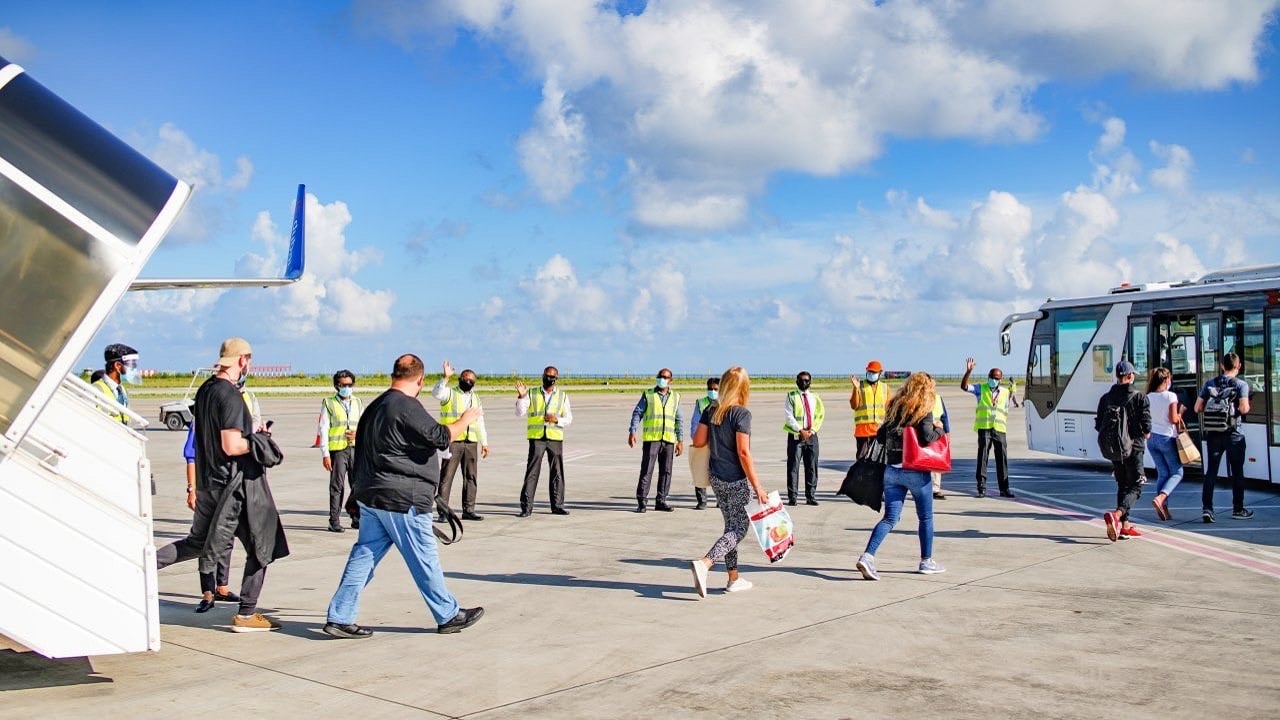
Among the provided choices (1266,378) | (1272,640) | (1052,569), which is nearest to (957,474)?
(1266,378)

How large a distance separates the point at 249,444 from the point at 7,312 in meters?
3.00

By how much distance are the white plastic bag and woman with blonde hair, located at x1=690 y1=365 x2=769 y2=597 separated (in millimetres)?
83

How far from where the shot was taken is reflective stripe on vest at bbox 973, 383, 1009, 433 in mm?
15023

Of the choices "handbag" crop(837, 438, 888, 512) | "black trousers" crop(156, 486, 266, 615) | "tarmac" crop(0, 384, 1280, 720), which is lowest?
"tarmac" crop(0, 384, 1280, 720)

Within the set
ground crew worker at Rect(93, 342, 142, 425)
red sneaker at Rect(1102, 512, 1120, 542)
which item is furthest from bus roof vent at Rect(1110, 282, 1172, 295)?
ground crew worker at Rect(93, 342, 142, 425)

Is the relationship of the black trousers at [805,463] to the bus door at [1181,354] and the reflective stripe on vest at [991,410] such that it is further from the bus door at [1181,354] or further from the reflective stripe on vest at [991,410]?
the bus door at [1181,354]

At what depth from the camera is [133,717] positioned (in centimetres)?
550

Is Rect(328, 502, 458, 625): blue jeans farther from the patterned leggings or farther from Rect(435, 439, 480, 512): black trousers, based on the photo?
Rect(435, 439, 480, 512): black trousers

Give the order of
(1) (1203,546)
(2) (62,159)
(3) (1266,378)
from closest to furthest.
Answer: (2) (62,159) → (1) (1203,546) → (3) (1266,378)

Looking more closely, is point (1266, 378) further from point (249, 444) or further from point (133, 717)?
point (133, 717)

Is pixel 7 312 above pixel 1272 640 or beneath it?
above

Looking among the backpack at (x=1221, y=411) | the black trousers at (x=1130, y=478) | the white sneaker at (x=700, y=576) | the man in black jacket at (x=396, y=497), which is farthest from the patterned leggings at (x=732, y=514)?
the backpack at (x=1221, y=411)

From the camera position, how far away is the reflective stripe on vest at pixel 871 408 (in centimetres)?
1472

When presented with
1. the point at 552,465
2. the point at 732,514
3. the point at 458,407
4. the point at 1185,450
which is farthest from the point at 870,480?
the point at 458,407
